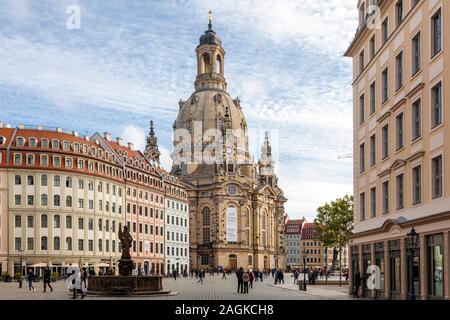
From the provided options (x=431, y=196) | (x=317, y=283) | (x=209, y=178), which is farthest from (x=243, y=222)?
(x=431, y=196)

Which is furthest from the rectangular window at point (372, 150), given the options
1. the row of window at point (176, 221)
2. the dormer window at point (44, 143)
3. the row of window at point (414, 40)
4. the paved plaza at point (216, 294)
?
the row of window at point (176, 221)

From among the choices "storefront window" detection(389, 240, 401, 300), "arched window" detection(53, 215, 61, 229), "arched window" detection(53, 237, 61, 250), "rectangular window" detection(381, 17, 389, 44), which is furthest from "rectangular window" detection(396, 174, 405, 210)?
"arched window" detection(53, 215, 61, 229)

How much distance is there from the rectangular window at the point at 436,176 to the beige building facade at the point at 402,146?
4 cm

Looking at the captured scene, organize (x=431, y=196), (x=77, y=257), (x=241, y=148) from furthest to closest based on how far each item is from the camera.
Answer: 1. (x=241, y=148)
2. (x=77, y=257)
3. (x=431, y=196)

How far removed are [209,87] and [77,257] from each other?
105958 mm

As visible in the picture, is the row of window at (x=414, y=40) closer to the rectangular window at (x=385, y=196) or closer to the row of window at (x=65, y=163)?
the rectangular window at (x=385, y=196)

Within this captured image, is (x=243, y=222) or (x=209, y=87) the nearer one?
(x=243, y=222)

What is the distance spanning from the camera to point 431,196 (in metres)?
30.6

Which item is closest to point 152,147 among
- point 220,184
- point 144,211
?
point 220,184

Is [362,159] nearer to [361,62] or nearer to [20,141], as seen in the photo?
[361,62]

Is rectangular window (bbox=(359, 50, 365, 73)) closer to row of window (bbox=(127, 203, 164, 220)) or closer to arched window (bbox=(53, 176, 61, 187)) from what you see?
arched window (bbox=(53, 176, 61, 187))
